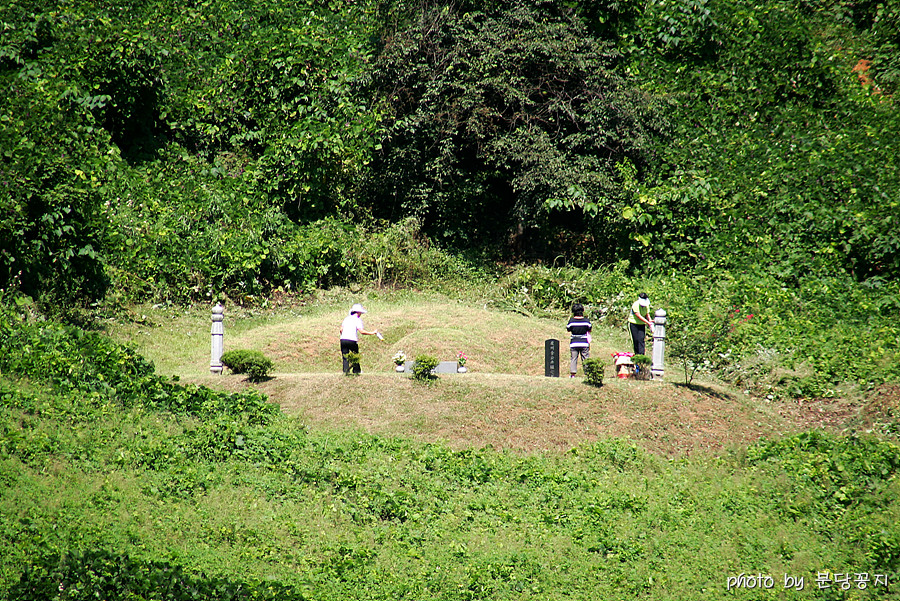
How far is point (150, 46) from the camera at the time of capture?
2267 cm

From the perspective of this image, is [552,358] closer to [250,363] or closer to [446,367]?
[446,367]


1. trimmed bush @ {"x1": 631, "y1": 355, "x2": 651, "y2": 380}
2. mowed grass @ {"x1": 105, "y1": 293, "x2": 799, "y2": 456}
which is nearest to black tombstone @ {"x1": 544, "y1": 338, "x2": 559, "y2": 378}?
Answer: mowed grass @ {"x1": 105, "y1": 293, "x2": 799, "y2": 456}

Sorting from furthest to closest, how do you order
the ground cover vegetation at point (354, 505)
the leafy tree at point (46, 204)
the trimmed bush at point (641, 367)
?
the leafy tree at point (46, 204), the trimmed bush at point (641, 367), the ground cover vegetation at point (354, 505)

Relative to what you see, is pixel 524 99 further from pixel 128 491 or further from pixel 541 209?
pixel 128 491

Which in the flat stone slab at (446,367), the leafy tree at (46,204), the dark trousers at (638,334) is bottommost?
the flat stone slab at (446,367)

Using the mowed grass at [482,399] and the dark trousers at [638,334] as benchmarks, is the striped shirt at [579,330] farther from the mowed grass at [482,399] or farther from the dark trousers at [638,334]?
the dark trousers at [638,334]

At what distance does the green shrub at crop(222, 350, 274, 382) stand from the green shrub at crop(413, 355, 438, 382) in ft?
8.18

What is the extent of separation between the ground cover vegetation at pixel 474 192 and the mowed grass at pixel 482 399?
644mm

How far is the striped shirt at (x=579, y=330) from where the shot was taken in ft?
48.8

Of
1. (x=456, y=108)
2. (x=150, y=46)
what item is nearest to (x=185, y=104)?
(x=150, y=46)

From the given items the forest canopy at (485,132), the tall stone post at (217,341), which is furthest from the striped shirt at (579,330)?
the forest canopy at (485,132)

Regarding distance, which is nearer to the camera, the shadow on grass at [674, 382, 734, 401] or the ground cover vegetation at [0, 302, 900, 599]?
the ground cover vegetation at [0, 302, 900, 599]

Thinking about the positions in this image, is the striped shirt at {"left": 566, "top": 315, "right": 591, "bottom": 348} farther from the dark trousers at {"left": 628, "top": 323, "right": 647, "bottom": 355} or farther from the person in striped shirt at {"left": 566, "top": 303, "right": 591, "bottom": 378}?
the dark trousers at {"left": 628, "top": 323, "right": 647, "bottom": 355}

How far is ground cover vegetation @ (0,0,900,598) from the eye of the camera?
40.4 feet
